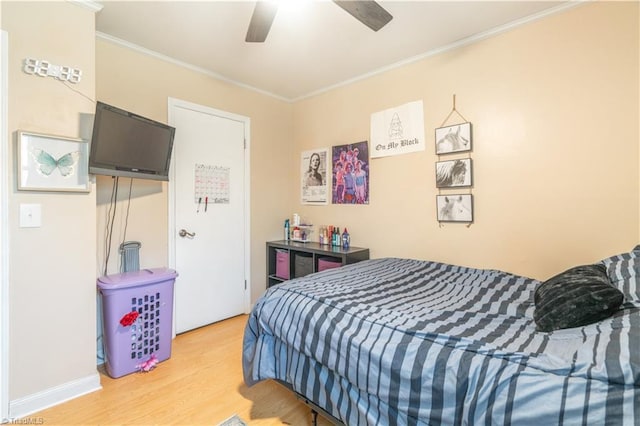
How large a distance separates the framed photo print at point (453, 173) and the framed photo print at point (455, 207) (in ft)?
0.32

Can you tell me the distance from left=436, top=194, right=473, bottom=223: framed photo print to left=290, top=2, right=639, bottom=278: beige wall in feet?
0.20

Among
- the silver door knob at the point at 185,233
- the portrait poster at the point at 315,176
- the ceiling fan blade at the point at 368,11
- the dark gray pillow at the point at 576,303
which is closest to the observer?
the dark gray pillow at the point at 576,303

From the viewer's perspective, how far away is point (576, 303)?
1154 mm

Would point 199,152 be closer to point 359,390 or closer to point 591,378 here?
point 359,390

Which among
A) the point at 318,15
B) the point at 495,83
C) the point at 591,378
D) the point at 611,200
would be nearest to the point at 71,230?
the point at 318,15

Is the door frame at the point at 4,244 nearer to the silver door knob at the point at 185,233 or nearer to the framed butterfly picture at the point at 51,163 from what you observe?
the framed butterfly picture at the point at 51,163

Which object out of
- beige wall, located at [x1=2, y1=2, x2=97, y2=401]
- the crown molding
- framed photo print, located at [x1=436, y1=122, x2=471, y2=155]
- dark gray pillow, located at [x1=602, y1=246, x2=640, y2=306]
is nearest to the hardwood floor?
beige wall, located at [x1=2, y1=2, x2=97, y2=401]

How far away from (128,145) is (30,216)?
2.34 ft

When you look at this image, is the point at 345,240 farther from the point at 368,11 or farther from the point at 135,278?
the point at 368,11

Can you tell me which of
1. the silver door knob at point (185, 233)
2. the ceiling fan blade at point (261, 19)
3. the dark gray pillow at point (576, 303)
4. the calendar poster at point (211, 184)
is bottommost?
the dark gray pillow at point (576, 303)

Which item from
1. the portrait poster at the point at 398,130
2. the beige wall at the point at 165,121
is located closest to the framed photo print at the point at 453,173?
the portrait poster at the point at 398,130

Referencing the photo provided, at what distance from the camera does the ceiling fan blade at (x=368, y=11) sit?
1.56 metres

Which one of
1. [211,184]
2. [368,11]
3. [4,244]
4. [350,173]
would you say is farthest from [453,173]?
[4,244]

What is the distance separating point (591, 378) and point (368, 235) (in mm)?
2241
